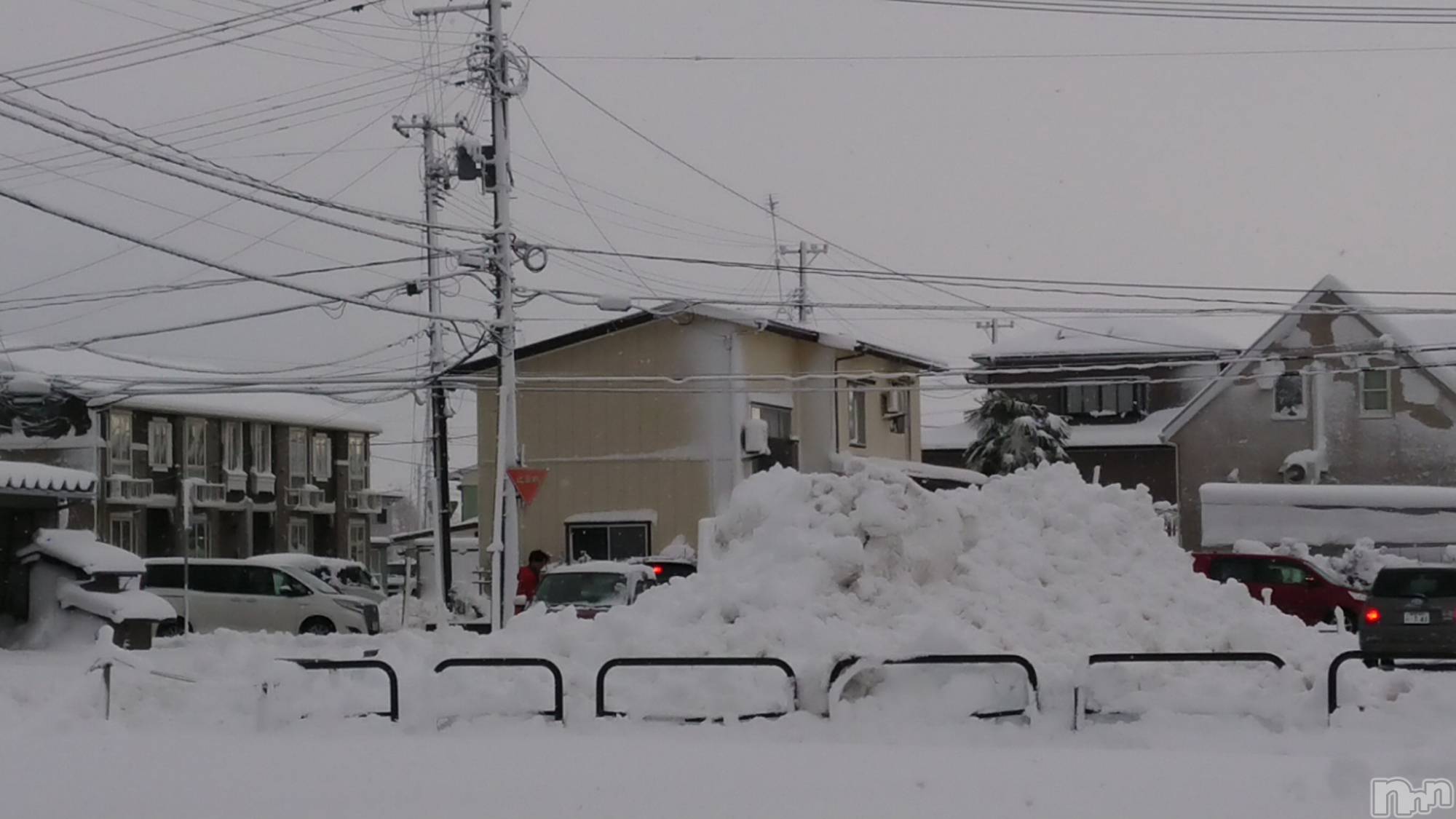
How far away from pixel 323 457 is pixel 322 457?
0.06 meters

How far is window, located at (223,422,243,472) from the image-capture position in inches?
2318

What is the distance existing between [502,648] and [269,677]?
232cm

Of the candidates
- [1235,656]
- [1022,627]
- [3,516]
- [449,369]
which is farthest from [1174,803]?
[449,369]

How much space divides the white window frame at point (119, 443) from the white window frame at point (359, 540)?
1240cm

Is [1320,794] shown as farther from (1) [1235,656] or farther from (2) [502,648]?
(2) [502,648]

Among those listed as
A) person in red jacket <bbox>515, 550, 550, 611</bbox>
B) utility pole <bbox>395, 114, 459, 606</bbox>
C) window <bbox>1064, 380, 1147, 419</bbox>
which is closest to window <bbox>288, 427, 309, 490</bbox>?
utility pole <bbox>395, 114, 459, 606</bbox>

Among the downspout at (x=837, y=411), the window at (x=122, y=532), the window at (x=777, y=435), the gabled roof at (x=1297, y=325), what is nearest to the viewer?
the window at (x=777, y=435)

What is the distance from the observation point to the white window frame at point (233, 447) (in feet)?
193

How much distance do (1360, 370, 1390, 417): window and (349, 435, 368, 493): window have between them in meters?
38.2

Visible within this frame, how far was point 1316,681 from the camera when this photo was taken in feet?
41.3

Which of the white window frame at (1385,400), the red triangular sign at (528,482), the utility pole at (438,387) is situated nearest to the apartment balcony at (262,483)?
the utility pole at (438,387)

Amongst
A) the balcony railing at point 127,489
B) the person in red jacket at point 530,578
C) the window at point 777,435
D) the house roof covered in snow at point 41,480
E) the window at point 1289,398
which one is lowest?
the person in red jacket at point 530,578

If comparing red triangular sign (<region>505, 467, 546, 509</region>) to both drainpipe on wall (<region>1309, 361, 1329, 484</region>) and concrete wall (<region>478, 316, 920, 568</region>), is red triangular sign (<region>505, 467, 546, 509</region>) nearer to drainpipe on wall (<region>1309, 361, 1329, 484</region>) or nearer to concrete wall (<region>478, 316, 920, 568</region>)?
Result: concrete wall (<region>478, 316, 920, 568</region>)

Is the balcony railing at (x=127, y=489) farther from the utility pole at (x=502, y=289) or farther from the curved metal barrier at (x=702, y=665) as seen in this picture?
the curved metal barrier at (x=702, y=665)
